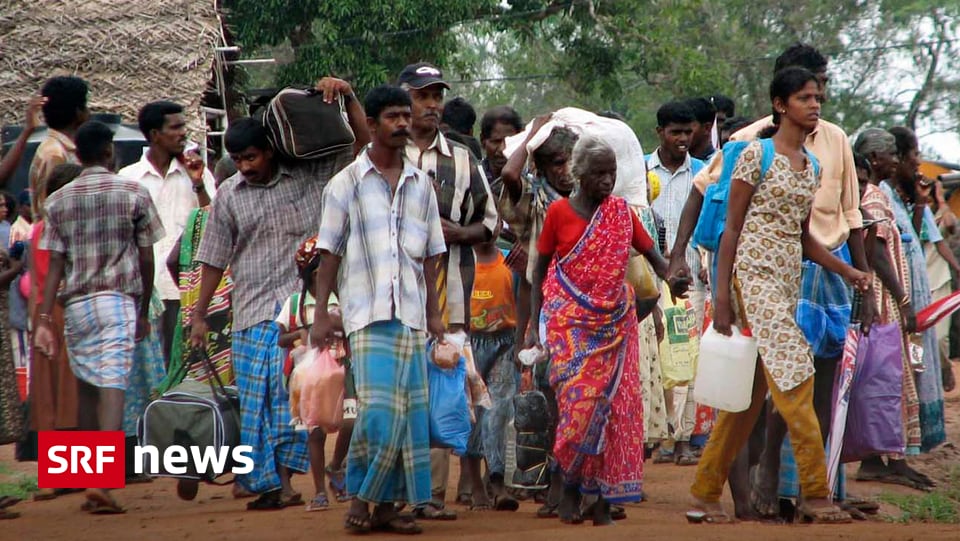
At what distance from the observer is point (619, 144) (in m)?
7.66

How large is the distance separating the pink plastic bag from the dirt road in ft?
1.65

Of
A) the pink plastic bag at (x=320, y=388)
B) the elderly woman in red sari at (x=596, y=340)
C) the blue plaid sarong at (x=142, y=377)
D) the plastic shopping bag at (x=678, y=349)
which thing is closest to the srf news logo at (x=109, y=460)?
the blue plaid sarong at (x=142, y=377)

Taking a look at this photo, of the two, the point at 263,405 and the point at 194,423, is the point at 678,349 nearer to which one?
the point at 263,405

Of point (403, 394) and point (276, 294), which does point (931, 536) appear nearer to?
point (403, 394)

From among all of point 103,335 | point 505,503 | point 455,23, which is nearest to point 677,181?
point 505,503

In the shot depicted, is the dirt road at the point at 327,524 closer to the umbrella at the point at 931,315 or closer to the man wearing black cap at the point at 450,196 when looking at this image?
the man wearing black cap at the point at 450,196

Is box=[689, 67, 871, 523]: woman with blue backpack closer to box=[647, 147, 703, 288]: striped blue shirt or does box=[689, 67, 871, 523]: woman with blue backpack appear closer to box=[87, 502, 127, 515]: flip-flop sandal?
box=[647, 147, 703, 288]: striped blue shirt

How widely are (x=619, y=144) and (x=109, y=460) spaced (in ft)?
10.8

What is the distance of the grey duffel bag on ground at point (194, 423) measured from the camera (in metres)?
7.82

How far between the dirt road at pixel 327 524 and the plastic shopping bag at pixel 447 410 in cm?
41

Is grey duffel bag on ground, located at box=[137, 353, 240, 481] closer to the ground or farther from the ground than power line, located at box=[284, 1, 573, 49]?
closer to the ground

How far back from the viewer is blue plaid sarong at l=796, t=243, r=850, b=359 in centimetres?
721

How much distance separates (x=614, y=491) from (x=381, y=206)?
5.48ft

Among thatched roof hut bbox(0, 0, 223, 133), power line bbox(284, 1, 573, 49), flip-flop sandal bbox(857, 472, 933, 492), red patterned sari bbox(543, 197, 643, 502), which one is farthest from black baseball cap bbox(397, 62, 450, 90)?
power line bbox(284, 1, 573, 49)
